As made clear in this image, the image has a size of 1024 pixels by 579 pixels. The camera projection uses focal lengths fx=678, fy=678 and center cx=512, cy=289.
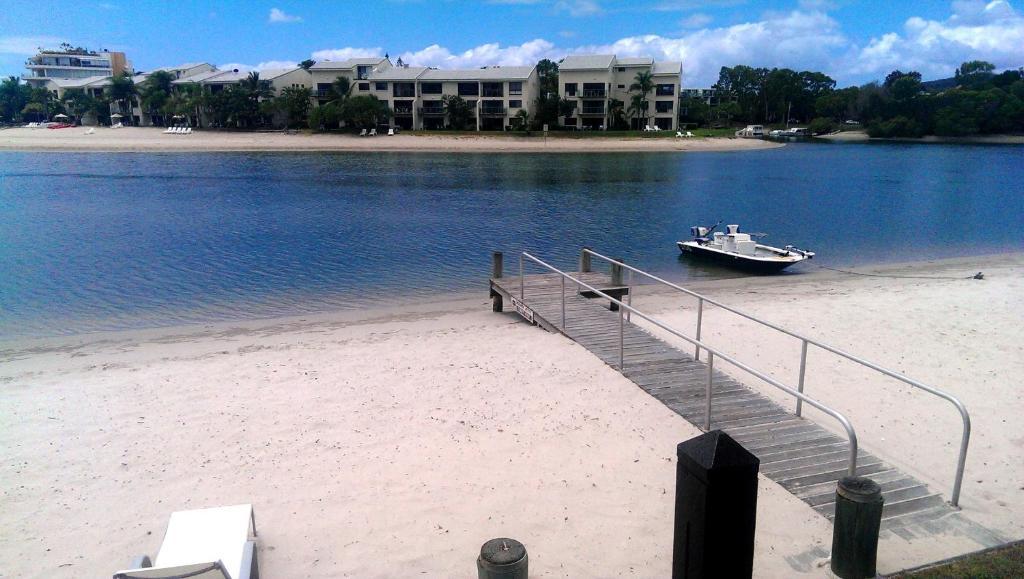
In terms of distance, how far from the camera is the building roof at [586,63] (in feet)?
328

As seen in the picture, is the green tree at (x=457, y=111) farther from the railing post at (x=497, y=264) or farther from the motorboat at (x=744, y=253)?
the railing post at (x=497, y=264)

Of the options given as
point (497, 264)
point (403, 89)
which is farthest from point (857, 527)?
point (403, 89)

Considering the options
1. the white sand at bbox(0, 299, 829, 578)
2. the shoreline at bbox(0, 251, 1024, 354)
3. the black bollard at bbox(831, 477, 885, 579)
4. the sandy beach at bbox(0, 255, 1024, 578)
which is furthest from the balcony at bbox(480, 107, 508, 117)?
the black bollard at bbox(831, 477, 885, 579)

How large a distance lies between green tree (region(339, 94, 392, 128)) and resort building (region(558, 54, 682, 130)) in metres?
27.1

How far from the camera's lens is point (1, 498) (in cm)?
727

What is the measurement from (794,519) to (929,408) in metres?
4.27

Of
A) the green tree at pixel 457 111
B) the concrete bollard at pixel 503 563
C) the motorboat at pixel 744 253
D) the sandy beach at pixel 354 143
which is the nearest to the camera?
the concrete bollard at pixel 503 563

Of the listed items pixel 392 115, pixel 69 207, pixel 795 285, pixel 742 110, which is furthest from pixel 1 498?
pixel 742 110

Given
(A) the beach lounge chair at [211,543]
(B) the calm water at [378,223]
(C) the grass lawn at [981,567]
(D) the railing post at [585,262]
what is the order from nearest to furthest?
1. (C) the grass lawn at [981,567]
2. (A) the beach lounge chair at [211,543]
3. (D) the railing post at [585,262]
4. (B) the calm water at [378,223]

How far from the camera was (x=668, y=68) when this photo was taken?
10388 centimetres

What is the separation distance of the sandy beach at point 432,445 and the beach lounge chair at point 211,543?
23.1 inches

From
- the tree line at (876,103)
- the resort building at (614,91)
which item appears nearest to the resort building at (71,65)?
the resort building at (614,91)

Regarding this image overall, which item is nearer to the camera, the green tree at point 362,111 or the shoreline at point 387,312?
the shoreline at point 387,312

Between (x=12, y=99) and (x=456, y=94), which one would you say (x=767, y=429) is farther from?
(x=12, y=99)
